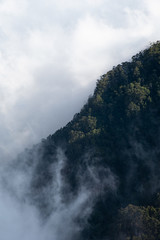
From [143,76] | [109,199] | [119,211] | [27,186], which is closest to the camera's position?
[119,211]

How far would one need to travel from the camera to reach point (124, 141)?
8938 cm

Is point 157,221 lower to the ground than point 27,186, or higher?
lower

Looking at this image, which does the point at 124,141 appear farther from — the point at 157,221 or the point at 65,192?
the point at 157,221

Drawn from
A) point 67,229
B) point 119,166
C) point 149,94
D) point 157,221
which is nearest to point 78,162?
point 119,166

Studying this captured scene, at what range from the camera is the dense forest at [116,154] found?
77.1 meters

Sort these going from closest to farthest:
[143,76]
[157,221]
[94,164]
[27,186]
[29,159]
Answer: [157,221]
[94,164]
[143,76]
[27,186]
[29,159]

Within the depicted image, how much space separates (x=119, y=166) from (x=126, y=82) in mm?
23066

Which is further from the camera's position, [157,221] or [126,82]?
[126,82]

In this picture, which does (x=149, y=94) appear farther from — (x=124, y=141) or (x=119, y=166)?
(x=119, y=166)

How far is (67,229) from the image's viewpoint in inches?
3287

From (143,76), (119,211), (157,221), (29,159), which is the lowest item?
(157,221)

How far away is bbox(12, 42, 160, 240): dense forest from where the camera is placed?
A: 77.1 m

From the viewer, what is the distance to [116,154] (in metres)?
A: 88.5

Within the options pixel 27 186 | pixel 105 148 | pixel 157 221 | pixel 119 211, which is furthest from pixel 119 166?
pixel 27 186
